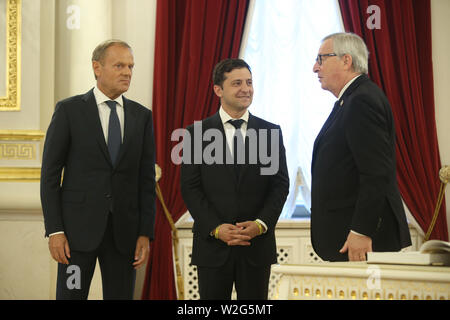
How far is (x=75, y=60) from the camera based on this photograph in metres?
4.39

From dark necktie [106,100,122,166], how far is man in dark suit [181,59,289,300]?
334mm

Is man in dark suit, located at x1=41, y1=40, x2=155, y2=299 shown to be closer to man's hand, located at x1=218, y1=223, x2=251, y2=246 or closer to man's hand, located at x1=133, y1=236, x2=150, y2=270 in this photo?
man's hand, located at x1=133, y1=236, x2=150, y2=270

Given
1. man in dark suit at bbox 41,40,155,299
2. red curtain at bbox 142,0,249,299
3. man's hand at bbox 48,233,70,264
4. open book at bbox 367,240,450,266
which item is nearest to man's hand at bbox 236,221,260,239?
man in dark suit at bbox 41,40,155,299

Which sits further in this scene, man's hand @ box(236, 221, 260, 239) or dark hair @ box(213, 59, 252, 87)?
dark hair @ box(213, 59, 252, 87)

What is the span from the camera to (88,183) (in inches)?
100.0

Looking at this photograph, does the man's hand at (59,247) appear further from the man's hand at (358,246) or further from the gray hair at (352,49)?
the gray hair at (352,49)

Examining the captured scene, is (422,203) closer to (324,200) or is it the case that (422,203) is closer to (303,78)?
(303,78)

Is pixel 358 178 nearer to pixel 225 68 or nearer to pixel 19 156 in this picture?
pixel 225 68

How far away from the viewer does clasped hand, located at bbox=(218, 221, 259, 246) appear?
2.59m

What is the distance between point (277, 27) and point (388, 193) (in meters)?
2.81

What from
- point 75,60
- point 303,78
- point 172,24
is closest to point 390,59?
point 303,78

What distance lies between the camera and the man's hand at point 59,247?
2469 mm

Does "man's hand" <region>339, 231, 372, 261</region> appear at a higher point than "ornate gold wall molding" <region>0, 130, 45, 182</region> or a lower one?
lower

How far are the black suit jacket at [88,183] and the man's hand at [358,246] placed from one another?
2.99 feet
